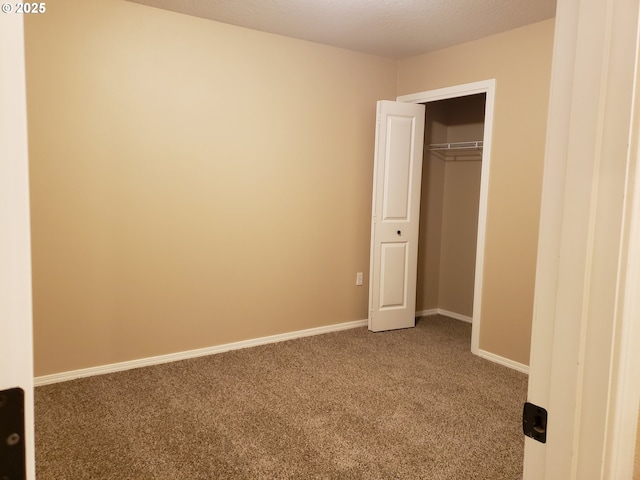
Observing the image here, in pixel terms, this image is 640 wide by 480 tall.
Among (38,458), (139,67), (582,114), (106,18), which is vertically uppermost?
(106,18)

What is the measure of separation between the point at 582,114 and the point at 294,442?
2.36m

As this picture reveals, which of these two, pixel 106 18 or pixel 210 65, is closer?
pixel 106 18

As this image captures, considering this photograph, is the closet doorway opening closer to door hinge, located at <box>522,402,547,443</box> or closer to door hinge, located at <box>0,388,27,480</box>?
door hinge, located at <box>522,402,547,443</box>

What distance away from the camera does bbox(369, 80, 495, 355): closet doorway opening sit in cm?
439

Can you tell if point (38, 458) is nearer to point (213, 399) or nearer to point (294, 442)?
point (213, 399)

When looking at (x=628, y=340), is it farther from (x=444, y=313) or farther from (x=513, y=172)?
(x=444, y=313)

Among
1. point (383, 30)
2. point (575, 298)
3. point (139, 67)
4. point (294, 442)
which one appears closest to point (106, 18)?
point (139, 67)

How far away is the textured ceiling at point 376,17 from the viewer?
10.7 feet

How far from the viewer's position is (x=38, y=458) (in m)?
2.42

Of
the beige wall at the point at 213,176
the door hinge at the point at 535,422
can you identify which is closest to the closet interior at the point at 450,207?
the beige wall at the point at 213,176

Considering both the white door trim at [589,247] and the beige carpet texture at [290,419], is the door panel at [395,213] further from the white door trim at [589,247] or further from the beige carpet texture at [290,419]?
the white door trim at [589,247]

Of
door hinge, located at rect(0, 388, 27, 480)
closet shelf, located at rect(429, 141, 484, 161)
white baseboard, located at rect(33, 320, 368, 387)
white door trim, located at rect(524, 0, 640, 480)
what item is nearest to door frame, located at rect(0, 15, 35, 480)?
door hinge, located at rect(0, 388, 27, 480)

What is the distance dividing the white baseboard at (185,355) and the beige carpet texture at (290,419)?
71 mm

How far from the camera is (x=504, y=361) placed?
3896 millimetres
